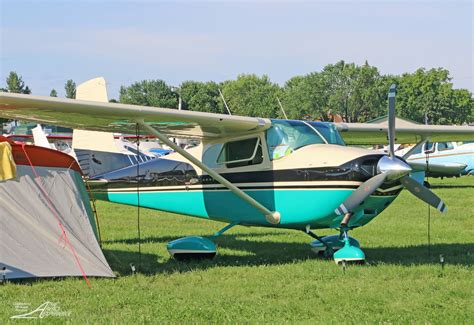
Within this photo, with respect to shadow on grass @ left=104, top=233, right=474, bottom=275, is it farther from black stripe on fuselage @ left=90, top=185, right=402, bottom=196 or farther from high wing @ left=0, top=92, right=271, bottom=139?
high wing @ left=0, top=92, right=271, bottom=139

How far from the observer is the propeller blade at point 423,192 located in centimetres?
908

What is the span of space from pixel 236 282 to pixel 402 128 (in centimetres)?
569

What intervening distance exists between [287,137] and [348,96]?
8763 cm

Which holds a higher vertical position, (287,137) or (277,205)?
(287,137)

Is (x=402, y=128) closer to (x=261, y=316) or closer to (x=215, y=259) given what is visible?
(x=215, y=259)

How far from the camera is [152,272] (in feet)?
28.7

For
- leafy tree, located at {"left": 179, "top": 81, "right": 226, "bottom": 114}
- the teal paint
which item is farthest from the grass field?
leafy tree, located at {"left": 179, "top": 81, "right": 226, "bottom": 114}

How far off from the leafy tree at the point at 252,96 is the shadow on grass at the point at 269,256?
280ft

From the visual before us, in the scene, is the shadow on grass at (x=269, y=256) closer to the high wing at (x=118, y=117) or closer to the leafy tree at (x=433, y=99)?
the high wing at (x=118, y=117)

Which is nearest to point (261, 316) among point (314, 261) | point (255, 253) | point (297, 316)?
point (297, 316)

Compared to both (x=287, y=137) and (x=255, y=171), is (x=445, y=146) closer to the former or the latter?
(x=287, y=137)

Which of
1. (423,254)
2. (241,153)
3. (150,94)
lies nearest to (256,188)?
(241,153)

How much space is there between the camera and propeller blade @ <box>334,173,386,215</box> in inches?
337

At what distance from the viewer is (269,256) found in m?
10.6
